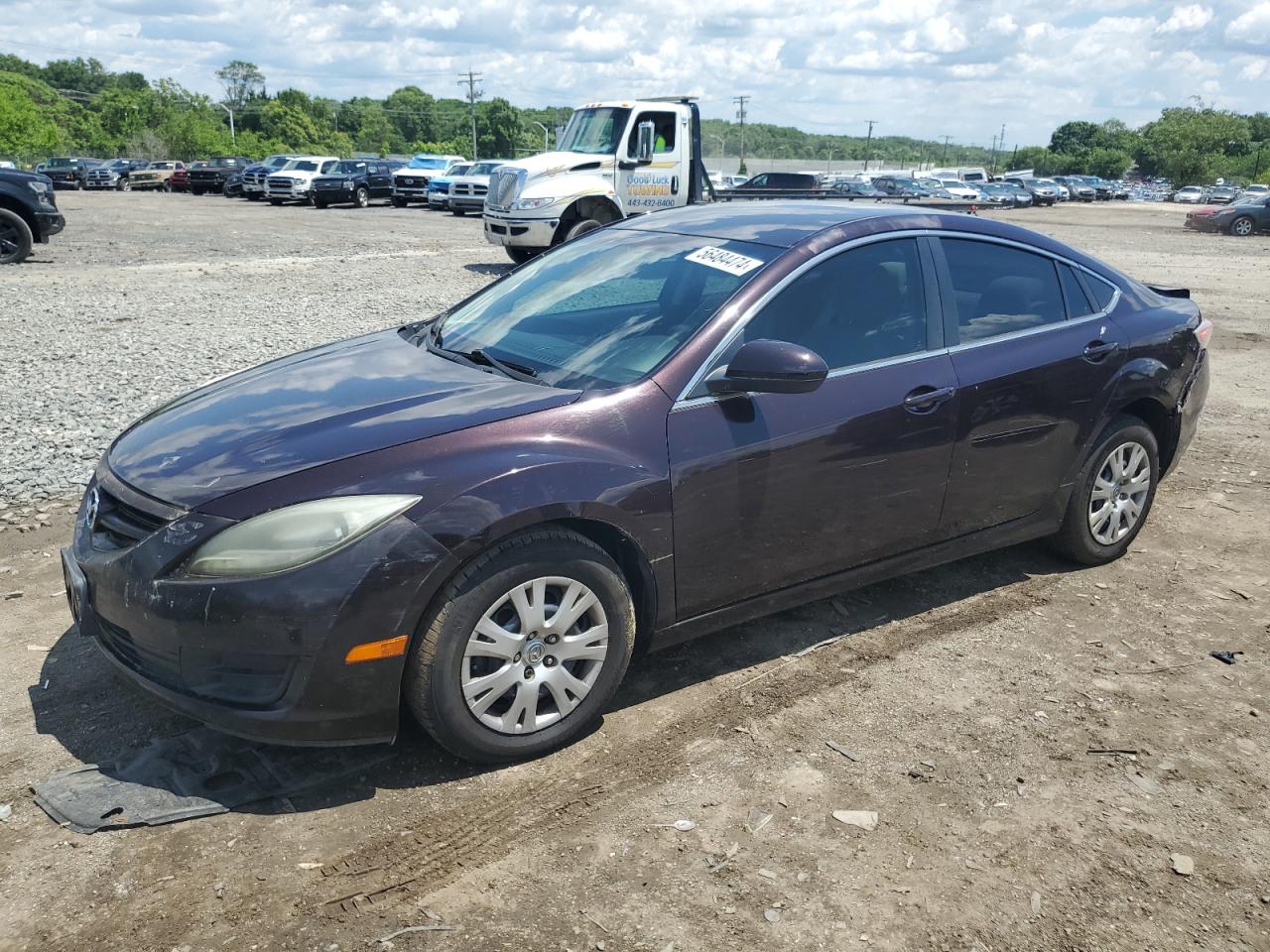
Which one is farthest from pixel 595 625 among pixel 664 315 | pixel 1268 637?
pixel 1268 637

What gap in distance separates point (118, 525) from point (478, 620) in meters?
1.18

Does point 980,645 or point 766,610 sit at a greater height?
point 766,610

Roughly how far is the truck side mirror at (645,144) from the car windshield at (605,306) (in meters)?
12.3

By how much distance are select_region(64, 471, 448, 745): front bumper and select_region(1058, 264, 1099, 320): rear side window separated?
3.22m

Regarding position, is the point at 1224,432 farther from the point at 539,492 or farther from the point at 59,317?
the point at 59,317

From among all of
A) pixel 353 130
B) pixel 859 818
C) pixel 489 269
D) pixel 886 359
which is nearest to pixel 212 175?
pixel 489 269

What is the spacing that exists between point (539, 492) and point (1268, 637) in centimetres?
329

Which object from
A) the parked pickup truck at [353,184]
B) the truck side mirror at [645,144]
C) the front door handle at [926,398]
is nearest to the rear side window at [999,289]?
the front door handle at [926,398]

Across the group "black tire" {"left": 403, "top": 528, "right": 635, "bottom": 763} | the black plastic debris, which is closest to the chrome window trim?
"black tire" {"left": 403, "top": 528, "right": 635, "bottom": 763}

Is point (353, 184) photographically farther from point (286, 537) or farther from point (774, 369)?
point (286, 537)

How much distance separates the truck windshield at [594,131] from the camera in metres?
16.5

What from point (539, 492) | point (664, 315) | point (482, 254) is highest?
point (664, 315)

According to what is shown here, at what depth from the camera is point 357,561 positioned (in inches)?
116

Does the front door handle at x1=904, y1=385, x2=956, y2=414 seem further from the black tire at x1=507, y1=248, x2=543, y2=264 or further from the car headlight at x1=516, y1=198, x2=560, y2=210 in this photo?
the black tire at x1=507, y1=248, x2=543, y2=264
